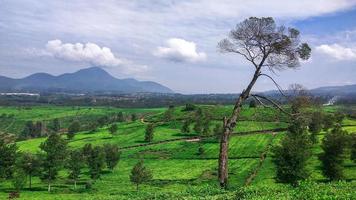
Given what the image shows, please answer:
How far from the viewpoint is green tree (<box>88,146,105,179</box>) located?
112969 millimetres

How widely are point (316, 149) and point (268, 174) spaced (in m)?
31.4

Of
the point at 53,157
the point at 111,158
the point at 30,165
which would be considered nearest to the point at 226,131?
the point at 53,157

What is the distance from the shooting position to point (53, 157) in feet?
350

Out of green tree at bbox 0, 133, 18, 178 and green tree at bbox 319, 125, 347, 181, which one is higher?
green tree at bbox 319, 125, 347, 181

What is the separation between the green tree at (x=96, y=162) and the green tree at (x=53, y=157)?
8531 millimetres

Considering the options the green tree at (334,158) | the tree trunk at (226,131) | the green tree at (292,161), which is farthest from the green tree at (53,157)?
the tree trunk at (226,131)

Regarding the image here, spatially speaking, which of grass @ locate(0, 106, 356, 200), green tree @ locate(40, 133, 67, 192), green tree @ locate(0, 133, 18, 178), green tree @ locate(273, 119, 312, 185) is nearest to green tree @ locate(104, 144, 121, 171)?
grass @ locate(0, 106, 356, 200)

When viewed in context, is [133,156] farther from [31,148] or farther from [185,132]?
[31,148]

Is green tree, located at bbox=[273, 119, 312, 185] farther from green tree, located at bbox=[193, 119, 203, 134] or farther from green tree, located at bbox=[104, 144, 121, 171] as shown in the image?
green tree, located at bbox=[193, 119, 203, 134]

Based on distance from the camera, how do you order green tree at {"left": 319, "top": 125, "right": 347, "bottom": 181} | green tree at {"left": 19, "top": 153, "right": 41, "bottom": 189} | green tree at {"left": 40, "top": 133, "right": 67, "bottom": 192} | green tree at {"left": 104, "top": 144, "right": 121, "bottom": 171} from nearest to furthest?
green tree at {"left": 319, "top": 125, "right": 347, "bottom": 181} → green tree at {"left": 40, "top": 133, "right": 67, "bottom": 192} → green tree at {"left": 19, "top": 153, "right": 41, "bottom": 189} → green tree at {"left": 104, "top": 144, "right": 121, "bottom": 171}

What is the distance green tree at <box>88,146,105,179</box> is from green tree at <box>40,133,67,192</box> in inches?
336

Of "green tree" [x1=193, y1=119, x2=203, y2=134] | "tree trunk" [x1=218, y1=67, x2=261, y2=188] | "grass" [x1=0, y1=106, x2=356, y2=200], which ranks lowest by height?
"grass" [x1=0, y1=106, x2=356, y2=200]

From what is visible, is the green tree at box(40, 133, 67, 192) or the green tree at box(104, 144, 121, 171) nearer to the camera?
the green tree at box(40, 133, 67, 192)

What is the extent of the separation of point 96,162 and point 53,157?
13192 millimetres
